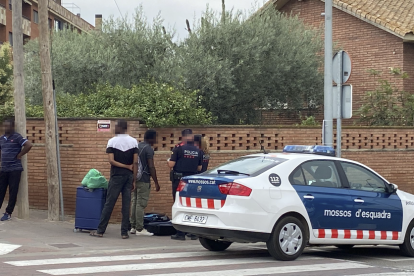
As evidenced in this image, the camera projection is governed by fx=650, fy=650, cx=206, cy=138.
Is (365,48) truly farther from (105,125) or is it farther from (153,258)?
(153,258)

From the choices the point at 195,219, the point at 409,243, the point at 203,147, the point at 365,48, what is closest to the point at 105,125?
the point at 203,147

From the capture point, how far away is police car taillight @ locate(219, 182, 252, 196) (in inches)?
336

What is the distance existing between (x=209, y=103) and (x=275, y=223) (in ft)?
29.8

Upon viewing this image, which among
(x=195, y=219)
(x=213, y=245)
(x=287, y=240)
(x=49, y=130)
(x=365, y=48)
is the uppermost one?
(x=365, y=48)

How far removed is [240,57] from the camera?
1761 cm

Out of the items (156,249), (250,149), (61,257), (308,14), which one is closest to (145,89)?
(250,149)

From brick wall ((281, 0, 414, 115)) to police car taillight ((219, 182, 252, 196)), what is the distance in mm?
13450

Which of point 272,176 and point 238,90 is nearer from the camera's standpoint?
point 272,176

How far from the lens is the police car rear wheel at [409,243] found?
992 cm

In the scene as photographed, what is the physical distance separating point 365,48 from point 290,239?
14591mm

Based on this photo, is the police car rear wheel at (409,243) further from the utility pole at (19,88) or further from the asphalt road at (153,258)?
the utility pole at (19,88)

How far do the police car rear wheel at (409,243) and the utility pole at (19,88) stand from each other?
22.2ft

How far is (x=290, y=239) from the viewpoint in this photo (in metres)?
8.82

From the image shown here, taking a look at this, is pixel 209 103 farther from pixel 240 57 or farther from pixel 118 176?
pixel 118 176
